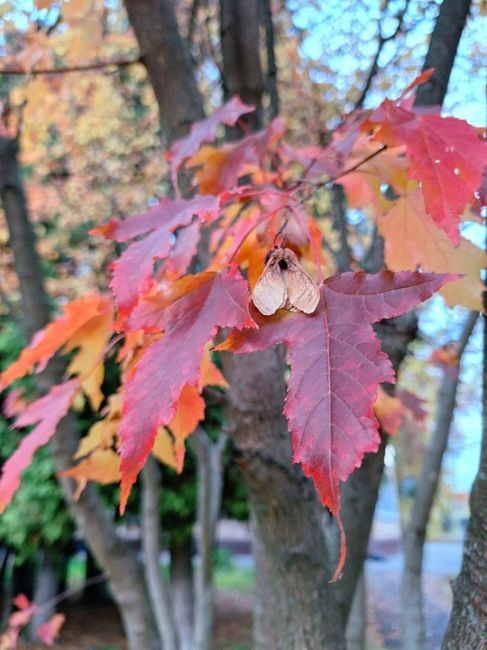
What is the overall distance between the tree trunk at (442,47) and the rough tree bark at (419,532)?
39.0 inches

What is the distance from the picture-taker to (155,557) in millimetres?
2189

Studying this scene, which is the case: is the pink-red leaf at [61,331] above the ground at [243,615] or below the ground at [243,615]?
above

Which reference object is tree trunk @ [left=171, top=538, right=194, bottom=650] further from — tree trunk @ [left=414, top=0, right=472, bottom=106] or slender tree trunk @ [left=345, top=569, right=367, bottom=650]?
tree trunk @ [left=414, top=0, right=472, bottom=106]

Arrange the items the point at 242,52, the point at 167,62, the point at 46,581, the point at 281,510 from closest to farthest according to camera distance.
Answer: the point at 281,510 → the point at 167,62 → the point at 242,52 → the point at 46,581

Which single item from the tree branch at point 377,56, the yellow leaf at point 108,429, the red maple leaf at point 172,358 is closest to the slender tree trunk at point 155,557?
the yellow leaf at point 108,429

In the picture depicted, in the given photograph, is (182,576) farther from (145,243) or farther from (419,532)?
(145,243)

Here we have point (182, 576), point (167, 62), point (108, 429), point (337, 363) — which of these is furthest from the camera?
point (182, 576)

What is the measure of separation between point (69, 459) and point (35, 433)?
98 centimetres

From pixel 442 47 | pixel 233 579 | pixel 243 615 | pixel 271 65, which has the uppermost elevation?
pixel 271 65

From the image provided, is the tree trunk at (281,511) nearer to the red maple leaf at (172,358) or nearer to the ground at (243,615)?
the red maple leaf at (172,358)

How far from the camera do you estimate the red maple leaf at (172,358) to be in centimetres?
51

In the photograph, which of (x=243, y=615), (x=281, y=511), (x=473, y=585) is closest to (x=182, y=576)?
(x=243, y=615)

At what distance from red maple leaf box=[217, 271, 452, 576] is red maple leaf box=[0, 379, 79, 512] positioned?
0.45m

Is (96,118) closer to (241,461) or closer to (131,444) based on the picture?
(241,461)
